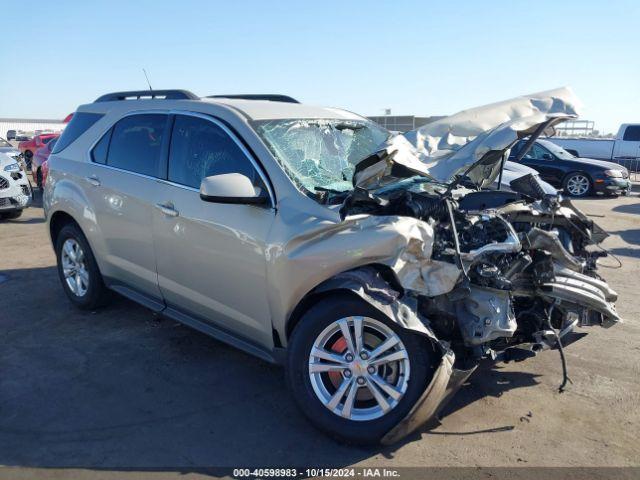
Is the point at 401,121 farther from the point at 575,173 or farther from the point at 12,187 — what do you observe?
the point at 12,187

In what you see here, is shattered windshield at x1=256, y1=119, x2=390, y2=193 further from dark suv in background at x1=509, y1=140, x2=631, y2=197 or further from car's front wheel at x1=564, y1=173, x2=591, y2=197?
car's front wheel at x1=564, y1=173, x2=591, y2=197

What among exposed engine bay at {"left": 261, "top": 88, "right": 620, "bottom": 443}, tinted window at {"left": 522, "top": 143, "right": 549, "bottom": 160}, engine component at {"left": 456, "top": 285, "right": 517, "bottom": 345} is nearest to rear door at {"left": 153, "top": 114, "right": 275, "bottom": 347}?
exposed engine bay at {"left": 261, "top": 88, "right": 620, "bottom": 443}

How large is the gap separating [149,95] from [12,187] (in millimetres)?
7381

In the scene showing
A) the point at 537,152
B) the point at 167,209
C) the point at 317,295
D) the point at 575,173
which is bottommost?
the point at 575,173

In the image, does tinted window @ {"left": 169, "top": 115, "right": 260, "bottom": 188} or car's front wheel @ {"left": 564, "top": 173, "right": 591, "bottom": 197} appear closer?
tinted window @ {"left": 169, "top": 115, "right": 260, "bottom": 188}

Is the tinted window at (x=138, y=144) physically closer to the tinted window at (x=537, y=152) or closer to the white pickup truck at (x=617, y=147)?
the tinted window at (x=537, y=152)

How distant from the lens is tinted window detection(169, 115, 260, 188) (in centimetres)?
389

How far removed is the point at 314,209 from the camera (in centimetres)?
346

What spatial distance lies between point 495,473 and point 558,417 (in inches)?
32.7

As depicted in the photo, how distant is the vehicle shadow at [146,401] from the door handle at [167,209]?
118 cm

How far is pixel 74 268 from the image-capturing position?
561 cm

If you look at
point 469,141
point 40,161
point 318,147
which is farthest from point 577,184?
point 40,161

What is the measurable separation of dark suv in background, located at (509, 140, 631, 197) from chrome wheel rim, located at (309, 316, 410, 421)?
13.4 m

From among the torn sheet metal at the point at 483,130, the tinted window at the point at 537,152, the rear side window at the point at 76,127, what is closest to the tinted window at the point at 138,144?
the rear side window at the point at 76,127
